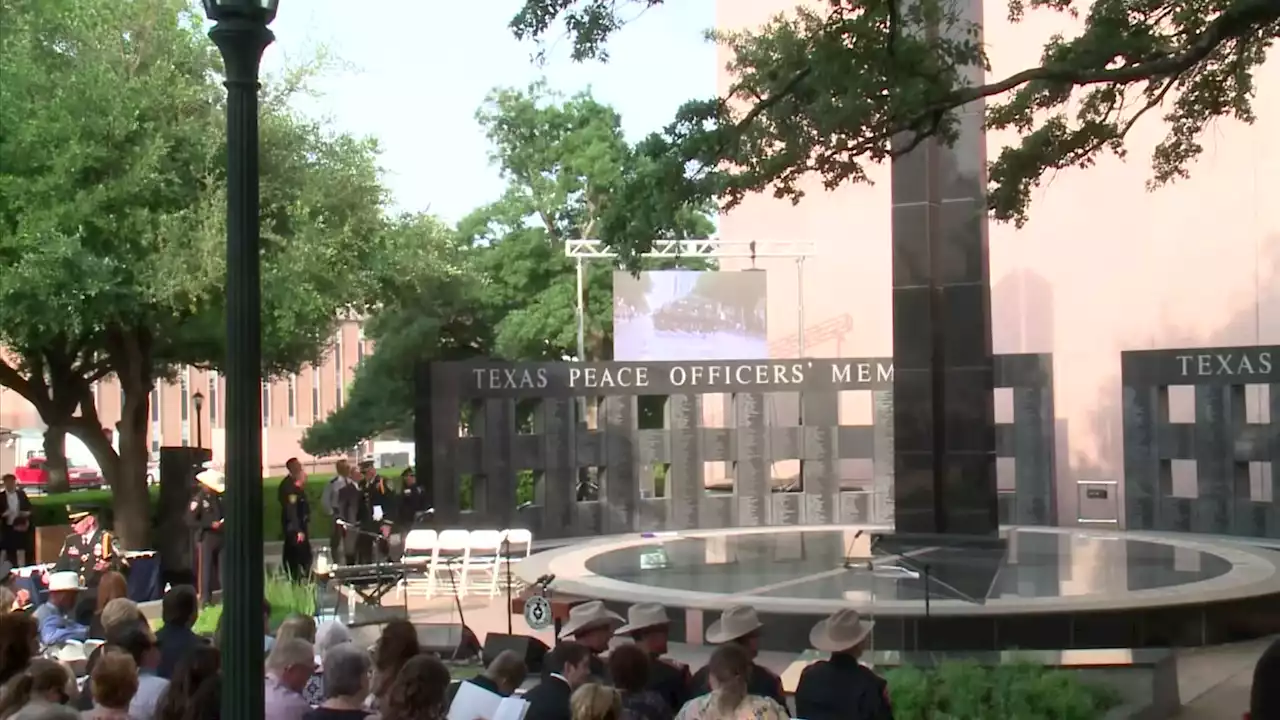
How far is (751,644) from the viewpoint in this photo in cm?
617

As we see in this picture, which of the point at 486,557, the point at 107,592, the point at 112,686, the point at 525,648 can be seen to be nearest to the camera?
the point at 112,686

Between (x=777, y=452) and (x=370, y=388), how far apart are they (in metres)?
16.9

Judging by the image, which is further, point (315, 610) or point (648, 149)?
point (315, 610)

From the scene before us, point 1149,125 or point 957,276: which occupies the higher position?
point 1149,125

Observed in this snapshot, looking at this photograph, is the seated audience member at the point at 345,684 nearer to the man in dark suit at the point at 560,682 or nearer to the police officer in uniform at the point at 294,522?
the man in dark suit at the point at 560,682

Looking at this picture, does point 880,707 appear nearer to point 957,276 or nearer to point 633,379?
point 957,276

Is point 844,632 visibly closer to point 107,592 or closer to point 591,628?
point 591,628

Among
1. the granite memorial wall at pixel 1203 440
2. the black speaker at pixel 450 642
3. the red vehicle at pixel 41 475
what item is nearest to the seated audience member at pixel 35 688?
the black speaker at pixel 450 642

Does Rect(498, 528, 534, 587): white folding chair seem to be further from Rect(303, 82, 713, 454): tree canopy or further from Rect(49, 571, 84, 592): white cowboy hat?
Rect(303, 82, 713, 454): tree canopy

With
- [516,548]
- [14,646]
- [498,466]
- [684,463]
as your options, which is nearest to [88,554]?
[516,548]

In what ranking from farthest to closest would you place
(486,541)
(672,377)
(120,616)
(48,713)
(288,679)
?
(672,377), (486,541), (120,616), (288,679), (48,713)

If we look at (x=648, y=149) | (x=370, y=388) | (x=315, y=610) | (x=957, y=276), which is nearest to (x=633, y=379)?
(x=957, y=276)

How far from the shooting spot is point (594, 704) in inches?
181

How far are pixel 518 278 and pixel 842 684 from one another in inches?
1276
